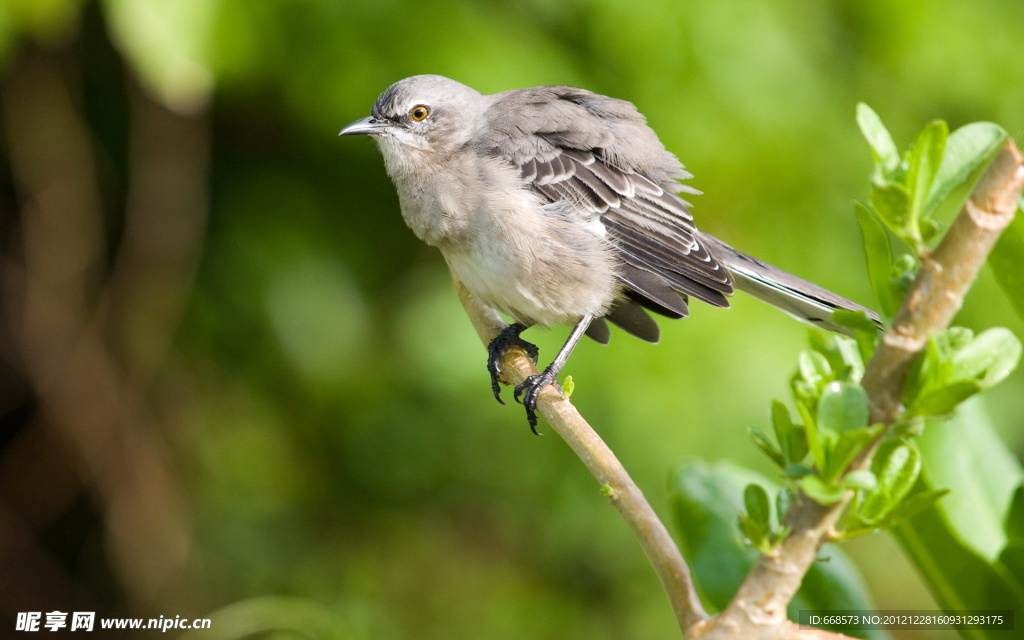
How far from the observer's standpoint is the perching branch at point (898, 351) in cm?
105

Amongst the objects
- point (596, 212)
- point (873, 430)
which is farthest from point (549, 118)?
point (873, 430)

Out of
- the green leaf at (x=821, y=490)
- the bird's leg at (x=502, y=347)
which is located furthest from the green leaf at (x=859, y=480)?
the bird's leg at (x=502, y=347)

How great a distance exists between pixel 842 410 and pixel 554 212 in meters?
2.35

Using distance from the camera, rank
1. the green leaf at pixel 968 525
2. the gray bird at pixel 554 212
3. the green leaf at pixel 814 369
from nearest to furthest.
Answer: the green leaf at pixel 814 369 → the green leaf at pixel 968 525 → the gray bird at pixel 554 212

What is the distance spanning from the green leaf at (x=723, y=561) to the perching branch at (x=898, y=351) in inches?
33.0

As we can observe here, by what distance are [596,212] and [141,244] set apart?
2.45m

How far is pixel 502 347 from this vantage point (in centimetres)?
364

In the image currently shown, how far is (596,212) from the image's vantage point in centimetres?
351

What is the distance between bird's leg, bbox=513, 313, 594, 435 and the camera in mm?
3189

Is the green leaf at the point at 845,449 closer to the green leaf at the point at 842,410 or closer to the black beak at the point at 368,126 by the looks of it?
the green leaf at the point at 842,410

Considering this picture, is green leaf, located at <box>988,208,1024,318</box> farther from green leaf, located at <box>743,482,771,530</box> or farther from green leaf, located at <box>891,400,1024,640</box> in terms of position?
green leaf, located at <box>743,482,771,530</box>

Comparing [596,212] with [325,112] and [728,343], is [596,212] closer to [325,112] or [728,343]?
[728,343]

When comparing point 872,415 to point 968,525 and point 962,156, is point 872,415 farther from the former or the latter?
point 968,525

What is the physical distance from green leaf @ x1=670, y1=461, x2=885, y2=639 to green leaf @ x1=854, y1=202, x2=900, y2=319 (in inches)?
36.2
